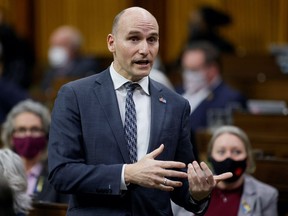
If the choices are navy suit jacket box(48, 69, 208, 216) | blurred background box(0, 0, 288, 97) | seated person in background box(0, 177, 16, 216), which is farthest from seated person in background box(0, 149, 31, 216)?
blurred background box(0, 0, 288, 97)

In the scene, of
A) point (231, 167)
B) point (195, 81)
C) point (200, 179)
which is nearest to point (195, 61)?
point (195, 81)

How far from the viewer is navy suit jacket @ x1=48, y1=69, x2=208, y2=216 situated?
329cm

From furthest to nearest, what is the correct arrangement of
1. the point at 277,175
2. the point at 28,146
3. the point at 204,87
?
the point at 204,87
the point at 28,146
the point at 277,175

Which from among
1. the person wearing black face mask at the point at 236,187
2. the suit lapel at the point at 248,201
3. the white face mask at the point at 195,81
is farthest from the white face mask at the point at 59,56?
the suit lapel at the point at 248,201

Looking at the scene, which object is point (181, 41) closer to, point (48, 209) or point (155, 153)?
point (48, 209)

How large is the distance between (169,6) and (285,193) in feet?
17.1

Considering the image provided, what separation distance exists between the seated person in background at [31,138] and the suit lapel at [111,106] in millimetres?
1742

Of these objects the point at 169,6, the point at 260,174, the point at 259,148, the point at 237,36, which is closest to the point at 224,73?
the point at 237,36

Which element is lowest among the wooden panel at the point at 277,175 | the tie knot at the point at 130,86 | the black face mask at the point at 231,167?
the wooden panel at the point at 277,175

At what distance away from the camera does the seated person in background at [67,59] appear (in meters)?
9.23

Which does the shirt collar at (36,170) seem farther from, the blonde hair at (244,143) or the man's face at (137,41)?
the man's face at (137,41)

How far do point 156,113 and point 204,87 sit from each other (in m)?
3.91

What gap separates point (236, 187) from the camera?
480cm

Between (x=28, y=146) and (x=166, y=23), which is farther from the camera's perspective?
→ (x=166, y=23)
